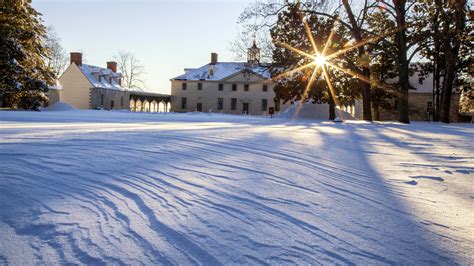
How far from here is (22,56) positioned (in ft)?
78.3

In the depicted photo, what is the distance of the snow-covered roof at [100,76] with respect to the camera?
4947 centimetres

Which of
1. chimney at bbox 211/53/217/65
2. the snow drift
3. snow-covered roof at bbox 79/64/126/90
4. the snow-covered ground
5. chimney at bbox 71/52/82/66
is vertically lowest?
the snow-covered ground

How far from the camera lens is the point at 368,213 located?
255 centimetres

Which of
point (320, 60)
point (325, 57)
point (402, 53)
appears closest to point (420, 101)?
point (320, 60)

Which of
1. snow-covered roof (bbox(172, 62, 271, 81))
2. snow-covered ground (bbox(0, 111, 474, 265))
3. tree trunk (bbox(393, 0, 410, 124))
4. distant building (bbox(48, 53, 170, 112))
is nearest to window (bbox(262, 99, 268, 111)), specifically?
snow-covered roof (bbox(172, 62, 271, 81))

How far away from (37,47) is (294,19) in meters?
18.9

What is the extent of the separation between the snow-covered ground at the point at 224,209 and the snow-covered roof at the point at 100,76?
4893cm

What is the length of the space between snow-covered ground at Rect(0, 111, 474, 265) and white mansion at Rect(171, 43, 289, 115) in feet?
156

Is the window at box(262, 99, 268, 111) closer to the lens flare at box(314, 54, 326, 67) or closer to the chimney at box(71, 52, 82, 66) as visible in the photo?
the lens flare at box(314, 54, 326, 67)

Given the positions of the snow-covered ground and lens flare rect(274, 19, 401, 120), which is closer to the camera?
the snow-covered ground

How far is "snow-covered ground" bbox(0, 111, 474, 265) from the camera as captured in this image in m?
1.87

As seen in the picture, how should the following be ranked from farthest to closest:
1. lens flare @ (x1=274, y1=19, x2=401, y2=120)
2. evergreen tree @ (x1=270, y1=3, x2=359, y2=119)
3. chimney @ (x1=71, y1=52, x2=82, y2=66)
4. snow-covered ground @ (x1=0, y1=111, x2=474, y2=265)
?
1. chimney @ (x1=71, y1=52, x2=82, y2=66)
2. evergreen tree @ (x1=270, y1=3, x2=359, y2=119)
3. lens flare @ (x1=274, y1=19, x2=401, y2=120)
4. snow-covered ground @ (x1=0, y1=111, x2=474, y2=265)

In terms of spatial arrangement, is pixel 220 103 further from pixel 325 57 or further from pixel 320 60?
pixel 325 57

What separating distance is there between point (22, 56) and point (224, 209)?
2662 centimetres
